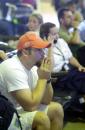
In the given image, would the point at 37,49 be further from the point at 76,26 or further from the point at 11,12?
the point at 11,12

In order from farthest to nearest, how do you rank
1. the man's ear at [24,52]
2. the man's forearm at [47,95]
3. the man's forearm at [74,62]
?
the man's forearm at [74,62]
the man's forearm at [47,95]
the man's ear at [24,52]

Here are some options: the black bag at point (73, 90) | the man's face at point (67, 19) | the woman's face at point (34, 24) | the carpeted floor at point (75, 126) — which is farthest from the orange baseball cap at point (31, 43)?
the man's face at point (67, 19)

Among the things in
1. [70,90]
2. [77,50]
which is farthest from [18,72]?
[77,50]

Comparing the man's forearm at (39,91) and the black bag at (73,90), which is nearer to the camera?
the man's forearm at (39,91)

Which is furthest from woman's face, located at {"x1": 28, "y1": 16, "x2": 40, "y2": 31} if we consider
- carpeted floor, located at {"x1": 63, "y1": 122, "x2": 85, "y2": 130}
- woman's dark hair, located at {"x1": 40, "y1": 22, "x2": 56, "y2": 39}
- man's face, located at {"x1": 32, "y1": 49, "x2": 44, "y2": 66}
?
man's face, located at {"x1": 32, "y1": 49, "x2": 44, "y2": 66}

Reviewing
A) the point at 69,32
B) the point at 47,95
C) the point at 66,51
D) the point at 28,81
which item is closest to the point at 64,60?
the point at 66,51

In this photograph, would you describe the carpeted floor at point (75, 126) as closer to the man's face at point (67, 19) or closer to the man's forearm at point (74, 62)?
the man's forearm at point (74, 62)

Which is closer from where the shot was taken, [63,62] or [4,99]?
[4,99]

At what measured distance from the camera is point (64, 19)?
5090mm

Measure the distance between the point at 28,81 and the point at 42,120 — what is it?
330 millimetres

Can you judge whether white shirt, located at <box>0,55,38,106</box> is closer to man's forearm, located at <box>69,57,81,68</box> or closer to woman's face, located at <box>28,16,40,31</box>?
man's forearm, located at <box>69,57,81,68</box>

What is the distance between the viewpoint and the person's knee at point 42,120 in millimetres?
2760

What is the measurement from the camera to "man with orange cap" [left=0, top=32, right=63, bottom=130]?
274cm

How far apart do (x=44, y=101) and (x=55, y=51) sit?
1222 millimetres
